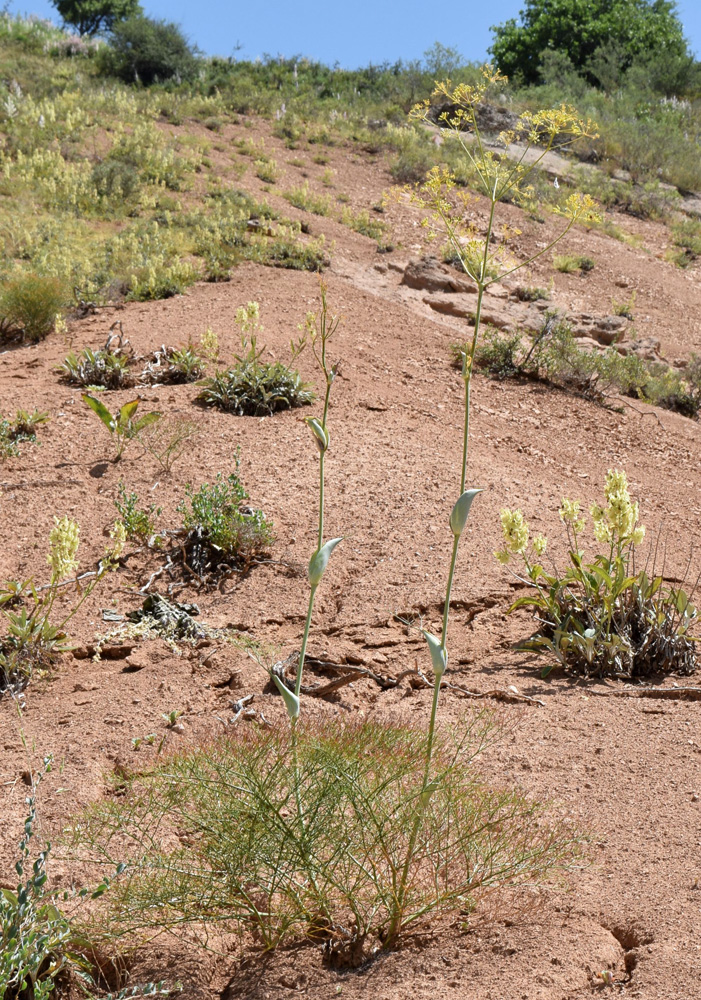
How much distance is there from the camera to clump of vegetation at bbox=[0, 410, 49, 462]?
17.5 feet

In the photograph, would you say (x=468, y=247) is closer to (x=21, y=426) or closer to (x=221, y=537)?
(x=221, y=537)

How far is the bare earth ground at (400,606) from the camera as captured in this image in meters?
1.94

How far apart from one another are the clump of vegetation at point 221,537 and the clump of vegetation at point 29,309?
3806mm

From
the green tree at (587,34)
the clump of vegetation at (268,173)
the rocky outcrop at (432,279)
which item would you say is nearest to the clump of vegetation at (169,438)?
the rocky outcrop at (432,279)

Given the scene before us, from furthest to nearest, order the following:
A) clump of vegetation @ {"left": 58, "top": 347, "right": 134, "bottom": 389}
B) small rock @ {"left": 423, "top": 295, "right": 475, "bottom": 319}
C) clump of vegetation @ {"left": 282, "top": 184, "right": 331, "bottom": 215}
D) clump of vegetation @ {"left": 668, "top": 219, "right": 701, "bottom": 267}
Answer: clump of vegetation @ {"left": 668, "top": 219, "right": 701, "bottom": 267}, clump of vegetation @ {"left": 282, "top": 184, "right": 331, "bottom": 215}, small rock @ {"left": 423, "top": 295, "right": 475, "bottom": 319}, clump of vegetation @ {"left": 58, "top": 347, "right": 134, "bottom": 389}

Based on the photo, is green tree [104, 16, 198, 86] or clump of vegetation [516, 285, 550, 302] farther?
green tree [104, 16, 198, 86]

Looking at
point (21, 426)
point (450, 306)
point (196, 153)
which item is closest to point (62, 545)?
point (21, 426)

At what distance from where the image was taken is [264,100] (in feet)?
57.7

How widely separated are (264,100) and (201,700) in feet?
55.7

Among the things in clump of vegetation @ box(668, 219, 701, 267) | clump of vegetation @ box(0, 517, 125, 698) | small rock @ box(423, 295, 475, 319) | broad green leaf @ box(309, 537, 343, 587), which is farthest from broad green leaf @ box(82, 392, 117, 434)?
clump of vegetation @ box(668, 219, 701, 267)

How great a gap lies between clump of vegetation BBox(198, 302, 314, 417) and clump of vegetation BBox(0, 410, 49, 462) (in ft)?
3.66

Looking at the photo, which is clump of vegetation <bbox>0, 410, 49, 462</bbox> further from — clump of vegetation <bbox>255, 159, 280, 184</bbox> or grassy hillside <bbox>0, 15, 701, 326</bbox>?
clump of vegetation <bbox>255, 159, 280, 184</bbox>

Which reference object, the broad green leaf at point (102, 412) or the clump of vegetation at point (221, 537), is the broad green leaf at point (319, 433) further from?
the broad green leaf at point (102, 412)

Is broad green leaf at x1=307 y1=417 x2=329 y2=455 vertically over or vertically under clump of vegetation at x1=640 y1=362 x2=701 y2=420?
under
